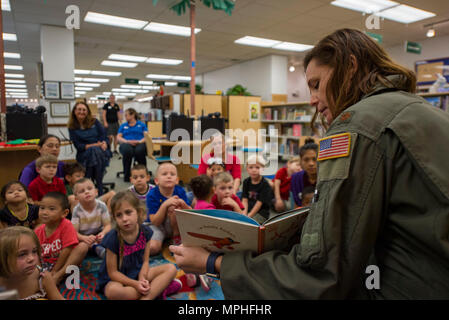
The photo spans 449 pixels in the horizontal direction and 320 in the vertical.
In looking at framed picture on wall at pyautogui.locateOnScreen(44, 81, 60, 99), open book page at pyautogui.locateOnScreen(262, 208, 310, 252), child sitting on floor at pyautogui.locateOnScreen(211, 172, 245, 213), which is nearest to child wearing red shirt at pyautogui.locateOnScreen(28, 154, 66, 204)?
child sitting on floor at pyautogui.locateOnScreen(211, 172, 245, 213)

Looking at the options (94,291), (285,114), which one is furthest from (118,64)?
(94,291)

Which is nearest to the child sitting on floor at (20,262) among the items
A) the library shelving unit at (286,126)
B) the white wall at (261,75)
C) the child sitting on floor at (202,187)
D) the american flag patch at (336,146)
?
the child sitting on floor at (202,187)

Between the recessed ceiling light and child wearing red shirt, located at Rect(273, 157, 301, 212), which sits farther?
the recessed ceiling light

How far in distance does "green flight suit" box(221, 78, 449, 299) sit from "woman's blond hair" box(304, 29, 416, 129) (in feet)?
0.39

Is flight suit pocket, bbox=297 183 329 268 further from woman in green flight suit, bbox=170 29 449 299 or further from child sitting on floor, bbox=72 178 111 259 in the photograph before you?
child sitting on floor, bbox=72 178 111 259

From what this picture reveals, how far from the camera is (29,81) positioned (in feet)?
42.3

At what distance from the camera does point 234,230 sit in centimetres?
72

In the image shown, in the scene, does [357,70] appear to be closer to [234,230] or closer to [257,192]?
[234,230]

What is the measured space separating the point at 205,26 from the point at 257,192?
4450 mm

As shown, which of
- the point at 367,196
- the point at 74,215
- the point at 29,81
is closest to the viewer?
the point at 367,196

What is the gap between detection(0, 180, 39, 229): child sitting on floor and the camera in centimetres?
209

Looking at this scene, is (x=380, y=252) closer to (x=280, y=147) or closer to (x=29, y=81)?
(x=280, y=147)
